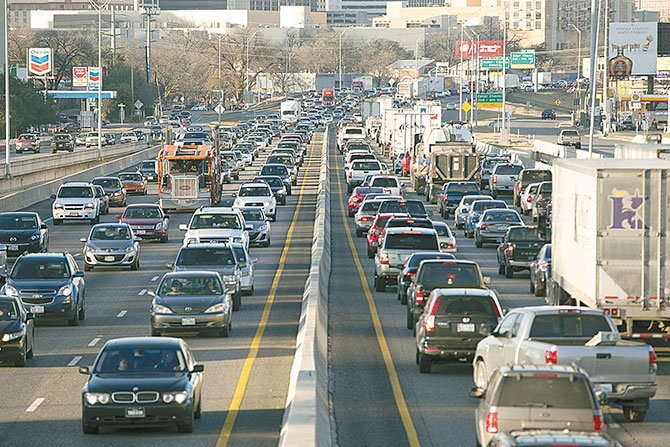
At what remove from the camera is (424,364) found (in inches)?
917

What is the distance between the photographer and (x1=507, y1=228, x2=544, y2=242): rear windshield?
128 ft

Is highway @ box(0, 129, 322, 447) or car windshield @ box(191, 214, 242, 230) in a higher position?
car windshield @ box(191, 214, 242, 230)

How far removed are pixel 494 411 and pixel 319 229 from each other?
105 ft

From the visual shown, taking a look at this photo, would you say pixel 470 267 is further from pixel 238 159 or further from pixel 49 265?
pixel 238 159

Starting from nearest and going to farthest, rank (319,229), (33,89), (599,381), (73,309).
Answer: (599,381)
(73,309)
(319,229)
(33,89)

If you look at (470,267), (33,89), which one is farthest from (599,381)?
(33,89)

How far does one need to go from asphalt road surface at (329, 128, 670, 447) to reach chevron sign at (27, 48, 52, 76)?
410 ft

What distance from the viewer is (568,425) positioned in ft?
48.0

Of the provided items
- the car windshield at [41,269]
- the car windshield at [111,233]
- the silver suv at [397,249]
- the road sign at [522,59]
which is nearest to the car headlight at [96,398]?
the car windshield at [41,269]

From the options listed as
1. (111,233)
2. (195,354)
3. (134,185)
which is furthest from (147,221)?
(134,185)

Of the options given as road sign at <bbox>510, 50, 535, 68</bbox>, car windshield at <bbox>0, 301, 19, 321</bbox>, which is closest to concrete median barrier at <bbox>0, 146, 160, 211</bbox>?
car windshield at <bbox>0, 301, 19, 321</bbox>

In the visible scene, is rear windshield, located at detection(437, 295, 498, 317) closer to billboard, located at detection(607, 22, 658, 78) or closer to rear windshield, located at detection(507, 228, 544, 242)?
rear windshield, located at detection(507, 228, 544, 242)

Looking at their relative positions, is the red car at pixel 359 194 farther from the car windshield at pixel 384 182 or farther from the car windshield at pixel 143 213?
the car windshield at pixel 143 213

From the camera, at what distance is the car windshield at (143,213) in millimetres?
49750
